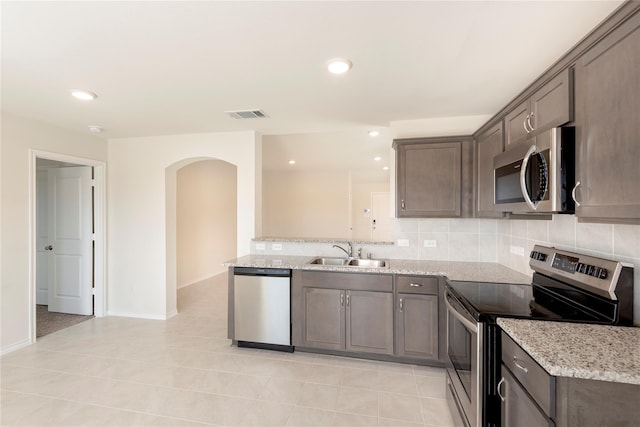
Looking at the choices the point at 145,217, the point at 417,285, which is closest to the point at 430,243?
the point at 417,285

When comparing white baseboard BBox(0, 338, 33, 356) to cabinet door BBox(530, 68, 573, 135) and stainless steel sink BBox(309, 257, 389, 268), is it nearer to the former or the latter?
stainless steel sink BBox(309, 257, 389, 268)

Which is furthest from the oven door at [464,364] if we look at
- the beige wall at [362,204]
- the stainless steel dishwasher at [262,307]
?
the beige wall at [362,204]

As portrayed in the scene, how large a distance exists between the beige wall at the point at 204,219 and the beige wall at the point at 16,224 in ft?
6.86

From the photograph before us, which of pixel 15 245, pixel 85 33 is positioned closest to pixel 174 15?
pixel 85 33

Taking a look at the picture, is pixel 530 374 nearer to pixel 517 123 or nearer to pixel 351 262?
pixel 517 123

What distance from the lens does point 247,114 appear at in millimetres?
3043

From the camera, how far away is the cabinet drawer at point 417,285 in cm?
260

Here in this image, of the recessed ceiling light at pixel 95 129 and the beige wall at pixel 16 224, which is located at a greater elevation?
the recessed ceiling light at pixel 95 129

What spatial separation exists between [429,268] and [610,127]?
1.72 m

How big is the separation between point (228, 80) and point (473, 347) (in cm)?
243

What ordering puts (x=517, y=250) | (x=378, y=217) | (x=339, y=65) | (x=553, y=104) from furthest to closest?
Answer: (x=378, y=217) < (x=517, y=250) < (x=339, y=65) < (x=553, y=104)

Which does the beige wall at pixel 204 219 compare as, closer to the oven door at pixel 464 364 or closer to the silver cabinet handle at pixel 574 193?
the oven door at pixel 464 364

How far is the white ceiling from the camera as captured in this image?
4.82ft

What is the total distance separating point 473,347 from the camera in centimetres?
159
